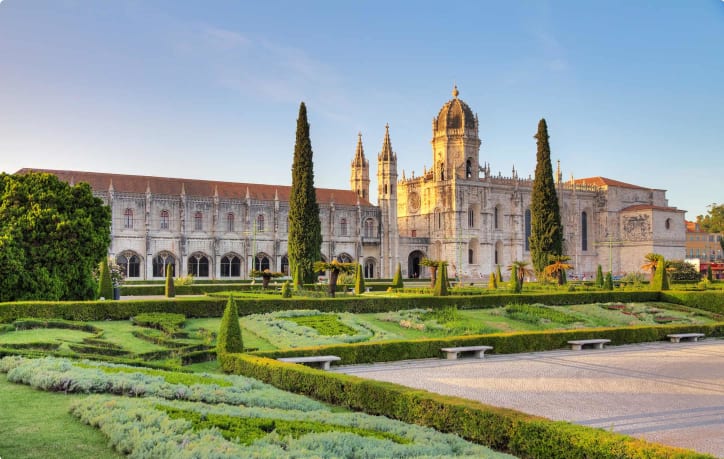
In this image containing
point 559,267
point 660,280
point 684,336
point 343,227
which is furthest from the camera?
point 343,227

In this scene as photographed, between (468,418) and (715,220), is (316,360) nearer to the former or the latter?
(468,418)

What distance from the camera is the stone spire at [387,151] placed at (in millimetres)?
66125

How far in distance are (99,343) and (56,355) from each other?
10.6 feet

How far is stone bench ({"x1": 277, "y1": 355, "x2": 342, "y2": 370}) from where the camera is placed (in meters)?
16.3

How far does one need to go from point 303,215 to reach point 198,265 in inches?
811

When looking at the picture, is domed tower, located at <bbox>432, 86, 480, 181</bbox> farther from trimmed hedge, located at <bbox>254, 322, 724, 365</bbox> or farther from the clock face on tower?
trimmed hedge, located at <bbox>254, 322, 724, 365</bbox>

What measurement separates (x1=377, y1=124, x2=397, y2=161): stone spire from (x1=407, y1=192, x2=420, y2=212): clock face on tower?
8680 millimetres

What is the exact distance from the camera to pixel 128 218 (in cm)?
5328

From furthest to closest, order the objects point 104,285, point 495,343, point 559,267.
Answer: point 559,267 < point 104,285 < point 495,343

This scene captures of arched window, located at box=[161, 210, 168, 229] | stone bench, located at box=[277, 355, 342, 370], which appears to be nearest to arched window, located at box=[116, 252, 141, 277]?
arched window, located at box=[161, 210, 168, 229]

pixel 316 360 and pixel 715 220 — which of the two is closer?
pixel 316 360

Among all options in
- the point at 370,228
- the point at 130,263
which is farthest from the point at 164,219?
the point at 370,228

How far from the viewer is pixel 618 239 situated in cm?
7919

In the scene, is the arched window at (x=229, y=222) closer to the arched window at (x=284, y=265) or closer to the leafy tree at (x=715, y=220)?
the arched window at (x=284, y=265)
